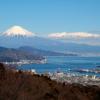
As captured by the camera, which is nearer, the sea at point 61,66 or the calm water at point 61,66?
the sea at point 61,66

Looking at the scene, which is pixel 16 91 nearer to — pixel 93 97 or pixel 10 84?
pixel 10 84

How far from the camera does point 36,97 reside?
1112 centimetres

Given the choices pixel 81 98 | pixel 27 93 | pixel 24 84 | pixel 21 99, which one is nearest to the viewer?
pixel 21 99

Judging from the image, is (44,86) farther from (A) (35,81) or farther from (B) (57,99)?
(B) (57,99)

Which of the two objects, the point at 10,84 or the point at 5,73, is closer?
the point at 10,84

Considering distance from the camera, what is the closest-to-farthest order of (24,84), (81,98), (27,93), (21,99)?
(21,99)
(27,93)
(24,84)
(81,98)

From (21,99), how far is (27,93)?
78cm

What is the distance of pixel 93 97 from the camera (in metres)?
13.8

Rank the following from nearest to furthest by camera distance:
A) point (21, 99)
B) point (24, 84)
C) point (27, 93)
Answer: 1. point (21, 99)
2. point (27, 93)
3. point (24, 84)

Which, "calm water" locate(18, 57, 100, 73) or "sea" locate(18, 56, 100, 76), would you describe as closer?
"sea" locate(18, 56, 100, 76)

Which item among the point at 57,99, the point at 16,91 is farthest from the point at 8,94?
the point at 57,99

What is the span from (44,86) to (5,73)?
155 cm

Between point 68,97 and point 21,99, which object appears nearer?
point 21,99

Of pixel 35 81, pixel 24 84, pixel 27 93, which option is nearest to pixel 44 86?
pixel 35 81
